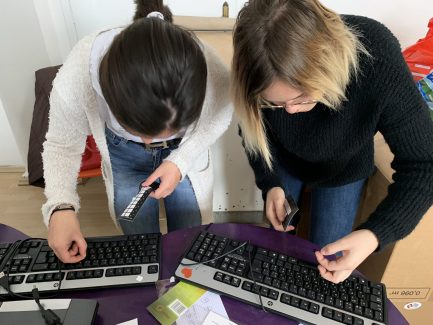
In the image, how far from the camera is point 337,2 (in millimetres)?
1517

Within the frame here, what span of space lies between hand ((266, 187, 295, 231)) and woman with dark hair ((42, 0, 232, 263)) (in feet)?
0.77

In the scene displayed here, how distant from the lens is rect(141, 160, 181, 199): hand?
831 millimetres

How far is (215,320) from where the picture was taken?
0.61 metres

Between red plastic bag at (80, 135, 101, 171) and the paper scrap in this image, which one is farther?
red plastic bag at (80, 135, 101, 171)

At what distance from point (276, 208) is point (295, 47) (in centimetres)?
42

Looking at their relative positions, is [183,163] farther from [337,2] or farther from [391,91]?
[337,2]

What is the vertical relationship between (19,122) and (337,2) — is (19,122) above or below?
below

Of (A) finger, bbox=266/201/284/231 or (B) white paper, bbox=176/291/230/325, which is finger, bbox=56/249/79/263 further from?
(A) finger, bbox=266/201/284/231

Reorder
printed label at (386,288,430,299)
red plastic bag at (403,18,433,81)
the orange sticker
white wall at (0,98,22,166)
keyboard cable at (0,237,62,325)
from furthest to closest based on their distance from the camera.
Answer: white wall at (0,98,22,166), red plastic bag at (403,18,433,81), printed label at (386,288,430,299), the orange sticker, keyboard cable at (0,237,62,325)

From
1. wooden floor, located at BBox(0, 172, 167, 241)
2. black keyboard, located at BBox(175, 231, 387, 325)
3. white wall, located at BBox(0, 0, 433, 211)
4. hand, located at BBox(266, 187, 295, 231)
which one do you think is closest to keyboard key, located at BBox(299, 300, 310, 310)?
black keyboard, located at BBox(175, 231, 387, 325)

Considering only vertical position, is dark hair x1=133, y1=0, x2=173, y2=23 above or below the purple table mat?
above

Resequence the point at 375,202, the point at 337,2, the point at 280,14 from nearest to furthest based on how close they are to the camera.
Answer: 1. the point at 280,14
2. the point at 375,202
3. the point at 337,2

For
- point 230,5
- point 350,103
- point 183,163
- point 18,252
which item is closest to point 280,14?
point 350,103

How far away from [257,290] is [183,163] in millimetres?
403
